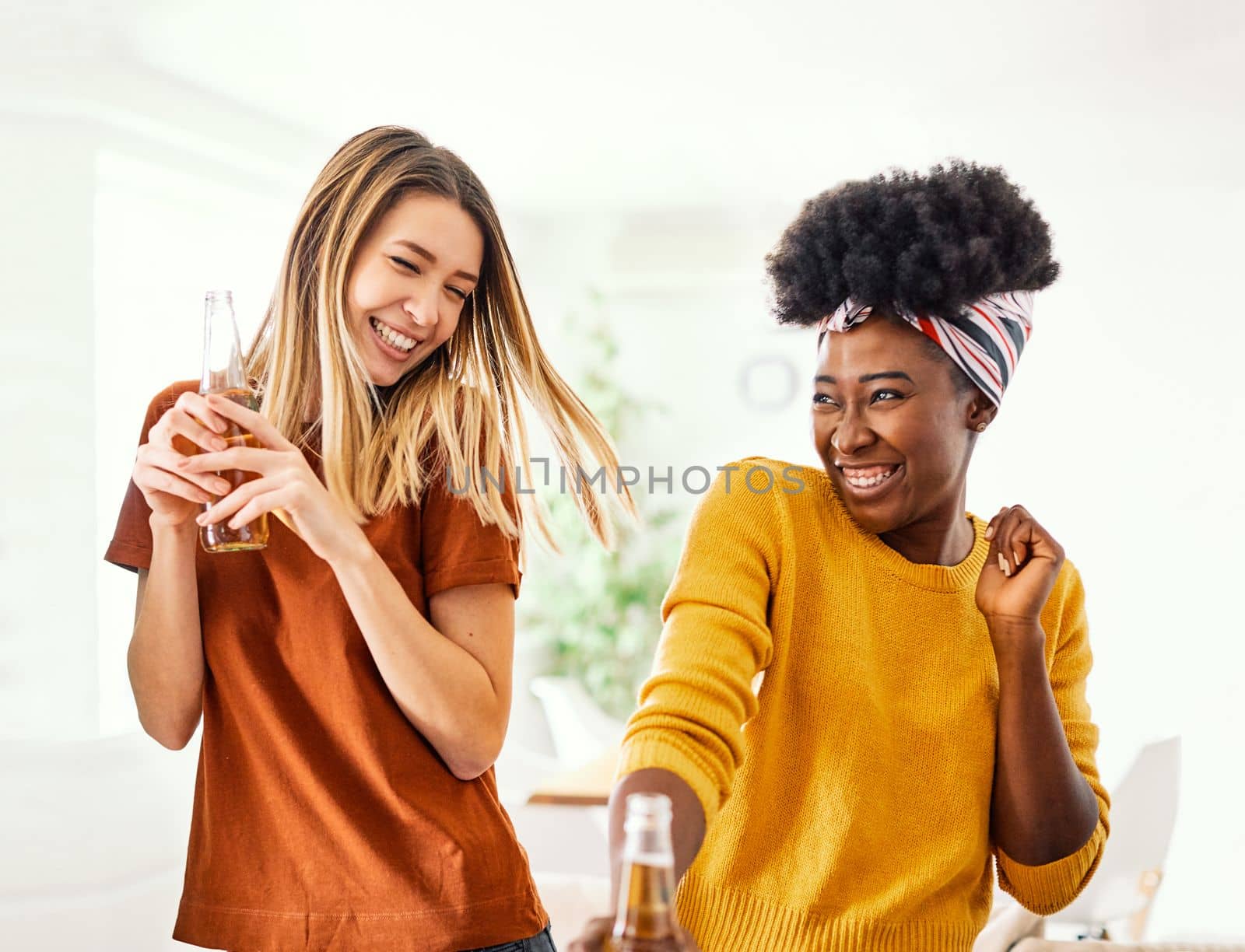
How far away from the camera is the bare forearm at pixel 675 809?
0.84 metres

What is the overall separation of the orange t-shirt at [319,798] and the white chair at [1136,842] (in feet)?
7.57

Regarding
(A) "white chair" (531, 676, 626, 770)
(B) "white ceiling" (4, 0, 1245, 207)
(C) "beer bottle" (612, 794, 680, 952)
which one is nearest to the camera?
(C) "beer bottle" (612, 794, 680, 952)

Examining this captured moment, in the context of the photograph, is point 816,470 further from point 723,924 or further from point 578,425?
point 723,924

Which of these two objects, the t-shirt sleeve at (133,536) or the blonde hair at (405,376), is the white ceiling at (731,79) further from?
the t-shirt sleeve at (133,536)

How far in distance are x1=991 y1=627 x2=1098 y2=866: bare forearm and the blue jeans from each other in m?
0.46

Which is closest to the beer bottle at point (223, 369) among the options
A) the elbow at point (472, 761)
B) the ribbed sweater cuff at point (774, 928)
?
the elbow at point (472, 761)

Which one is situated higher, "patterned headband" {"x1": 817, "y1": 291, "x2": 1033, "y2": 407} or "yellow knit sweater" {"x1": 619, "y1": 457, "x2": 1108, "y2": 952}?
"patterned headband" {"x1": 817, "y1": 291, "x2": 1033, "y2": 407}

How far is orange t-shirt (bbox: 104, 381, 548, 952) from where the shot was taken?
42.2 inches

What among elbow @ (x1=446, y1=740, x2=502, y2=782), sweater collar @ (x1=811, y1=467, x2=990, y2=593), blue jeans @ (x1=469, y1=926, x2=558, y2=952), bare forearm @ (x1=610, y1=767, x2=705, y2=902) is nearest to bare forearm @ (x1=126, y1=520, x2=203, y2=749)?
elbow @ (x1=446, y1=740, x2=502, y2=782)

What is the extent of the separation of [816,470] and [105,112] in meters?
2.46

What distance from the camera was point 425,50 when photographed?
3.51 metres

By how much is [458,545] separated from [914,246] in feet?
1.67

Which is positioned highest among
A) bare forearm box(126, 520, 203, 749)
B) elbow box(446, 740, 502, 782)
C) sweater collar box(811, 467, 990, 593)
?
sweater collar box(811, 467, 990, 593)

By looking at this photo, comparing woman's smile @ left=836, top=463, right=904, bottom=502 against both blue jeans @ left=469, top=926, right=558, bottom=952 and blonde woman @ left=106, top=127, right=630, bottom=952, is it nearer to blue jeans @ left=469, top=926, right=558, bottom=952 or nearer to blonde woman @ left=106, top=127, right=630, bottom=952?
blonde woman @ left=106, top=127, right=630, bottom=952
